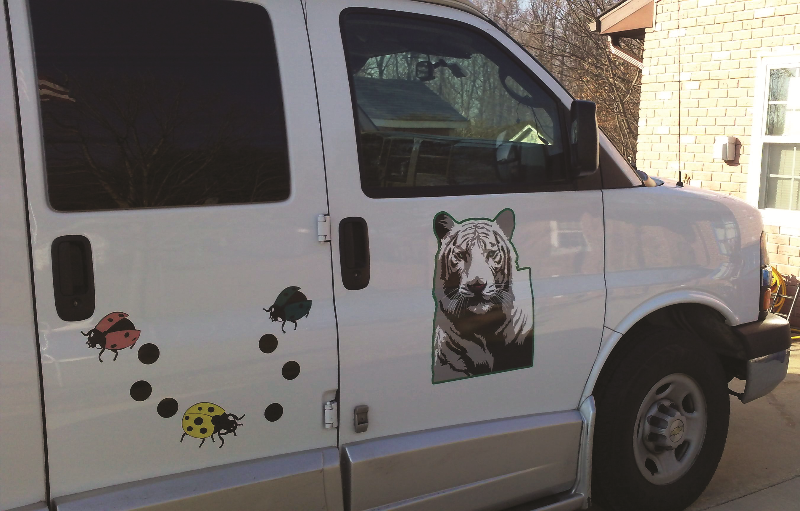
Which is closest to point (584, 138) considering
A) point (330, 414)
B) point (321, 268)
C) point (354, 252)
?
point (354, 252)

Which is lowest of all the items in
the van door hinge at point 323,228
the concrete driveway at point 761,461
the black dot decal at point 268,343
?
the concrete driveway at point 761,461

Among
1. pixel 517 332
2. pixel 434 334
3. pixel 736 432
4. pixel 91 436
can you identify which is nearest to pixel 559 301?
pixel 517 332

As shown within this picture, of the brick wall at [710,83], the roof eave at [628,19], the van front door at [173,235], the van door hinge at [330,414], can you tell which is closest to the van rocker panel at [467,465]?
the van door hinge at [330,414]

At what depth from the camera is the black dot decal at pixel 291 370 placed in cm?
241

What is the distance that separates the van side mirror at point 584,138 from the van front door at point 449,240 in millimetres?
71

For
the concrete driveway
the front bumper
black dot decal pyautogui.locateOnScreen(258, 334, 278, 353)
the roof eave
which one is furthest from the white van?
the roof eave

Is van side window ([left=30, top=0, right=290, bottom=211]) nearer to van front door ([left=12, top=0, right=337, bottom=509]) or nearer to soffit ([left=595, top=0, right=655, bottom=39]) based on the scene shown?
van front door ([left=12, top=0, right=337, bottom=509])

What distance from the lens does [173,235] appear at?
221 cm

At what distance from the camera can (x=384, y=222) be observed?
2.55 meters

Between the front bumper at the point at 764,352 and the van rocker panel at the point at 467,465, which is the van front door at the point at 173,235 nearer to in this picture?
the van rocker panel at the point at 467,465

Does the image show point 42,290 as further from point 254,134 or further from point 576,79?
point 576,79

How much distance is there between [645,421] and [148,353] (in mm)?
2304

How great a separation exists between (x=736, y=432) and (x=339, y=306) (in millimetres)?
3442

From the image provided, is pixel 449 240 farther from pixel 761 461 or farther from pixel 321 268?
pixel 761 461
